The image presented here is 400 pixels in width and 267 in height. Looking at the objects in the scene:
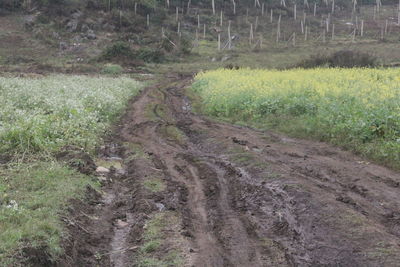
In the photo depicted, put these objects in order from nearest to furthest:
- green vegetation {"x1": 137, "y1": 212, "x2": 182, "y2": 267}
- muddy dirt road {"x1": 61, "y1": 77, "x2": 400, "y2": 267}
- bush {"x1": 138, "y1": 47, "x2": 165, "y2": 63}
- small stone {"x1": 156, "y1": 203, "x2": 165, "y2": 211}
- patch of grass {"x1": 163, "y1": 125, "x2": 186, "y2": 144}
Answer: green vegetation {"x1": 137, "y1": 212, "x2": 182, "y2": 267} < muddy dirt road {"x1": 61, "y1": 77, "x2": 400, "y2": 267} < small stone {"x1": 156, "y1": 203, "x2": 165, "y2": 211} < patch of grass {"x1": 163, "y1": 125, "x2": 186, "y2": 144} < bush {"x1": 138, "y1": 47, "x2": 165, "y2": 63}

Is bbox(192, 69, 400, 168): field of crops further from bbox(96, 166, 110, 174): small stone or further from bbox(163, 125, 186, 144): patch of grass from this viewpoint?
bbox(96, 166, 110, 174): small stone

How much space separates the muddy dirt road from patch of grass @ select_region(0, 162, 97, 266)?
367 millimetres

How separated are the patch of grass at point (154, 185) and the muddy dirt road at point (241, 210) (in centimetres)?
2

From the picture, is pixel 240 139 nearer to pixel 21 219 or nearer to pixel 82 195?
pixel 82 195

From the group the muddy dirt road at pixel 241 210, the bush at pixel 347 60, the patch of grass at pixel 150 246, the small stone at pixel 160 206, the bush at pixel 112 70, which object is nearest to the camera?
the muddy dirt road at pixel 241 210

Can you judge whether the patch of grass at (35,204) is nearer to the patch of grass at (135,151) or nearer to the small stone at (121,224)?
the small stone at (121,224)

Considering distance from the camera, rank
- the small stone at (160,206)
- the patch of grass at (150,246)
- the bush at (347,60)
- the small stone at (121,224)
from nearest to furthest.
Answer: the patch of grass at (150,246)
the small stone at (121,224)
the small stone at (160,206)
the bush at (347,60)

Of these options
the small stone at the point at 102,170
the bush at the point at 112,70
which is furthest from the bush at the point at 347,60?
the small stone at the point at 102,170

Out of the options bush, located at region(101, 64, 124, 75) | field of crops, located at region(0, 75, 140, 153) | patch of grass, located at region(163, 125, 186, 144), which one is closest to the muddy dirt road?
field of crops, located at region(0, 75, 140, 153)

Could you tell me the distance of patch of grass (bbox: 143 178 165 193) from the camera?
9647 mm

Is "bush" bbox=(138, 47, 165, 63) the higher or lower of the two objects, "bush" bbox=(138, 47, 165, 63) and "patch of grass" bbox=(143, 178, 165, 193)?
the lower

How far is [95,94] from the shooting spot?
21234 millimetres

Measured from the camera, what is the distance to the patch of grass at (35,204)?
6.04 metres

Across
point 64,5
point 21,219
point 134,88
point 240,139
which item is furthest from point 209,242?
point 64,5
